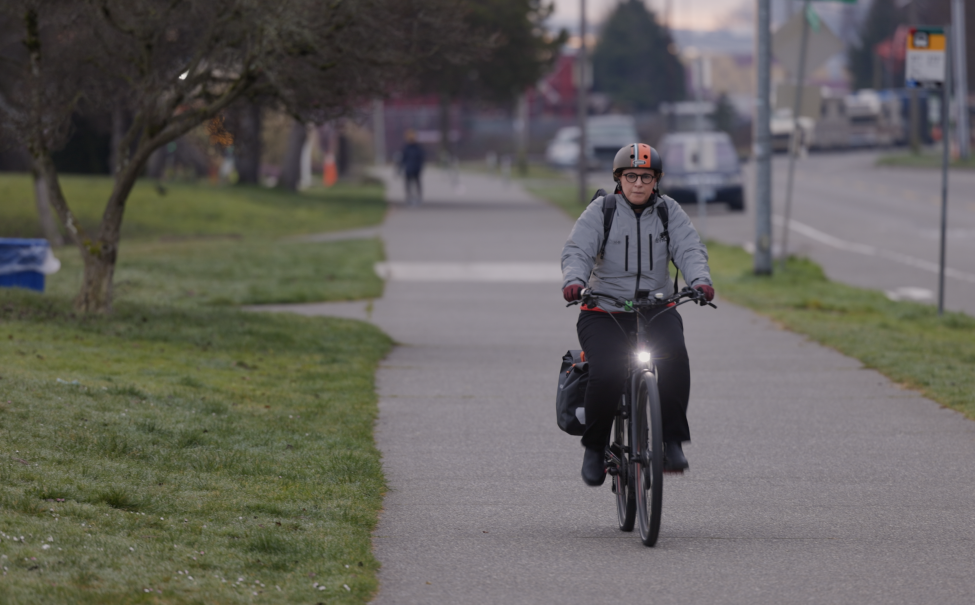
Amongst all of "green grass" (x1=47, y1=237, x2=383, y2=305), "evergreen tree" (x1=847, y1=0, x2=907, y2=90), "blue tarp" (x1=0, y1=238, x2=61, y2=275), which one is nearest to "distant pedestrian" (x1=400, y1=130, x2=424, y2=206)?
"green grass" (x1=47, y1=237, x2=383, y2=305)

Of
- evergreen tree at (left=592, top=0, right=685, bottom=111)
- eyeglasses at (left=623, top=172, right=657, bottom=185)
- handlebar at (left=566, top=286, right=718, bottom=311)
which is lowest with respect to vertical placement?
handlebar at (left=566, top=286, right=718, bottom=311)

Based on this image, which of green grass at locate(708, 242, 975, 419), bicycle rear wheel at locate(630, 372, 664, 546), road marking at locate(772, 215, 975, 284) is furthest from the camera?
road marking at locate(772, 215, 975, 284)

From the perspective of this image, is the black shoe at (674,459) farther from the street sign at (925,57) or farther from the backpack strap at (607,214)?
the street sign at (925,57)

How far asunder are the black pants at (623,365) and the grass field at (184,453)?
45.4 inches

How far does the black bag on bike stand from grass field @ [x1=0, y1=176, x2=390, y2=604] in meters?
0.98

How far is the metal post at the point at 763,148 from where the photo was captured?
18.0m

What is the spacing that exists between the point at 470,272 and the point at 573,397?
43.5 ft

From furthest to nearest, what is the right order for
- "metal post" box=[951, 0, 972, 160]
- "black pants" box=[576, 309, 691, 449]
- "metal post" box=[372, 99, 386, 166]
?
"metal post" box=[372, 99, 386, 166], "metal post" box=[951, 0, 972, 160], "black pants" box=[576, 309, 691, 449]

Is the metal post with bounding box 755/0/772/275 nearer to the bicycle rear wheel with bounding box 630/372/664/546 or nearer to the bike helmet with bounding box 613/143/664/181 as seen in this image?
the bike helmet with bounding box 613/143/664/181

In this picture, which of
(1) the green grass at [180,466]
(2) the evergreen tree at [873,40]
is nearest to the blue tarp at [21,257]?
(1) the green grass at [180,466]

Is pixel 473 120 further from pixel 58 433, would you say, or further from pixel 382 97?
pixel 58 433

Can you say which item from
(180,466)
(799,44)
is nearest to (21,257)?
(180,466)

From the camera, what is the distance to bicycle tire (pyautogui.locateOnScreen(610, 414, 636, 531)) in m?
6.10

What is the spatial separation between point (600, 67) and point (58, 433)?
105m
